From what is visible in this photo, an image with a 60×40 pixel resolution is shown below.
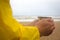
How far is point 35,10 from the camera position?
1188mm

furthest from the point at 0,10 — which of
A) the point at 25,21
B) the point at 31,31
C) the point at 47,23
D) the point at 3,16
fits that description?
the point at 25,21

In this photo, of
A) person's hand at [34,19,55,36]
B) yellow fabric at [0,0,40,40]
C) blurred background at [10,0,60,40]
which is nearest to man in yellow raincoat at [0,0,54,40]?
yellow fabric at [0,0,40,40]

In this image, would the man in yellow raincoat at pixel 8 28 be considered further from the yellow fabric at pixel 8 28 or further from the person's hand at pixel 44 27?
the person's hand at pixel 44 27

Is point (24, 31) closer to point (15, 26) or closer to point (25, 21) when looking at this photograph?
point (15, 26)

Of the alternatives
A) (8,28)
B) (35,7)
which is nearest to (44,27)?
(8,28)

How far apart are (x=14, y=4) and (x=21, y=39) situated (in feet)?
2.16

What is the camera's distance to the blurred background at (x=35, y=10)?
1.17 meters

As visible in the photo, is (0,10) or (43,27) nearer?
(0,10)

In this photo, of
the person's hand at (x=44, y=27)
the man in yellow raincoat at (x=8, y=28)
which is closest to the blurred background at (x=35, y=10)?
the person's hand at (x=44, y=27)

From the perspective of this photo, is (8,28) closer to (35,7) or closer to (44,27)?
(44,27)

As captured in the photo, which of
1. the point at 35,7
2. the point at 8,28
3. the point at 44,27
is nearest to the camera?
the point at 8,28

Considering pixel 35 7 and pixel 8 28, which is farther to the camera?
pixel 35 7

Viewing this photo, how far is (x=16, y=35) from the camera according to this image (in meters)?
0.53

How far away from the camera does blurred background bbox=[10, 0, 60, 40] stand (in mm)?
1169
